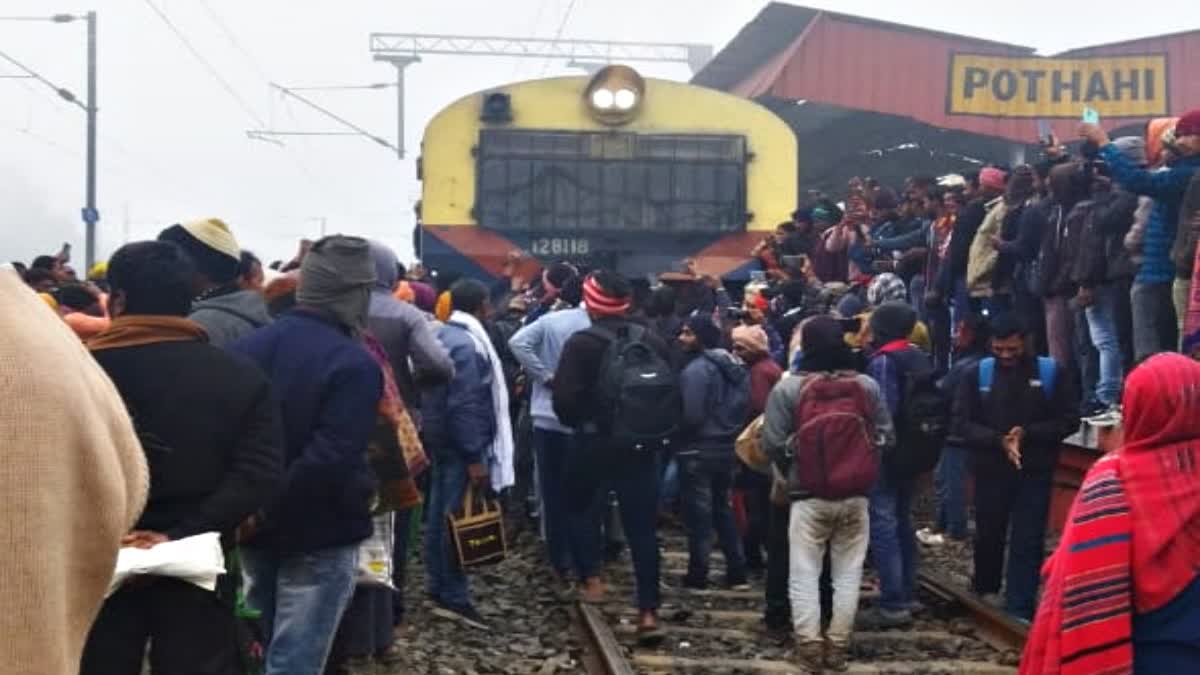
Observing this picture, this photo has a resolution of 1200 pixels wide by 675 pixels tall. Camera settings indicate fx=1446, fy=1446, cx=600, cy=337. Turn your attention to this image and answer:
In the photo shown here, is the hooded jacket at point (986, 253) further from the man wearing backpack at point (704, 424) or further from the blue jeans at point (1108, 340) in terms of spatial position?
the man wearing backpack at point (704, 424)

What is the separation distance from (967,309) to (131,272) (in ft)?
23.6

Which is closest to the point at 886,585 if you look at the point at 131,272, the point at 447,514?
the point at 447,514

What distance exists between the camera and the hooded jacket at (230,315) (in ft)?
14.5

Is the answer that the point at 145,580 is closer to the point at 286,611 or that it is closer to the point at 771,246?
the point at 286,611

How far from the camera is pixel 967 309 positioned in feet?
31.7

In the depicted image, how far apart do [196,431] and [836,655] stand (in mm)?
3625

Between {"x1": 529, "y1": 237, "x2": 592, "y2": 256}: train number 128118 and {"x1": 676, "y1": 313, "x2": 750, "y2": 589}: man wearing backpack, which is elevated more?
{"x1": 529, "y1": 237, "x2": 592, "y2": 256}: train number 128118

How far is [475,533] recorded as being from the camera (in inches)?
254

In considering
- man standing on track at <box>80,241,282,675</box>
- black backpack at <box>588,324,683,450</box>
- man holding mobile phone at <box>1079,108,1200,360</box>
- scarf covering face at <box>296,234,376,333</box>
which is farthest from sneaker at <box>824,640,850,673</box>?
man standing on track at <box>80,241,282,675</box>

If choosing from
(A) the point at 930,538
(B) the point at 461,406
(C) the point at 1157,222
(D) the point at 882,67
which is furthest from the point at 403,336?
(D) the point at 882,67

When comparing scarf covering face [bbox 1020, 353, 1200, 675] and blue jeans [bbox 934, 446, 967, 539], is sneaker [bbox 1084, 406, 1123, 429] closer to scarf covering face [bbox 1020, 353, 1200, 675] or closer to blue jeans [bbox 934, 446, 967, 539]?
blue jeans [bbox 934, 446, 967, 539]

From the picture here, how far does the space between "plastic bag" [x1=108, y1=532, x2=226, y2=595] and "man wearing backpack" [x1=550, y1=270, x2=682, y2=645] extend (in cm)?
318

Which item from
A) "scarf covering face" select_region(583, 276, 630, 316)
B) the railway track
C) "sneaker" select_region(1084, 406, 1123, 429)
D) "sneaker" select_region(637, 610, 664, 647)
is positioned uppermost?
"scarf covering face" select_region(583, 276, 630, 316)

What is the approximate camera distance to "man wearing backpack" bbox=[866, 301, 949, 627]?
659 cm
